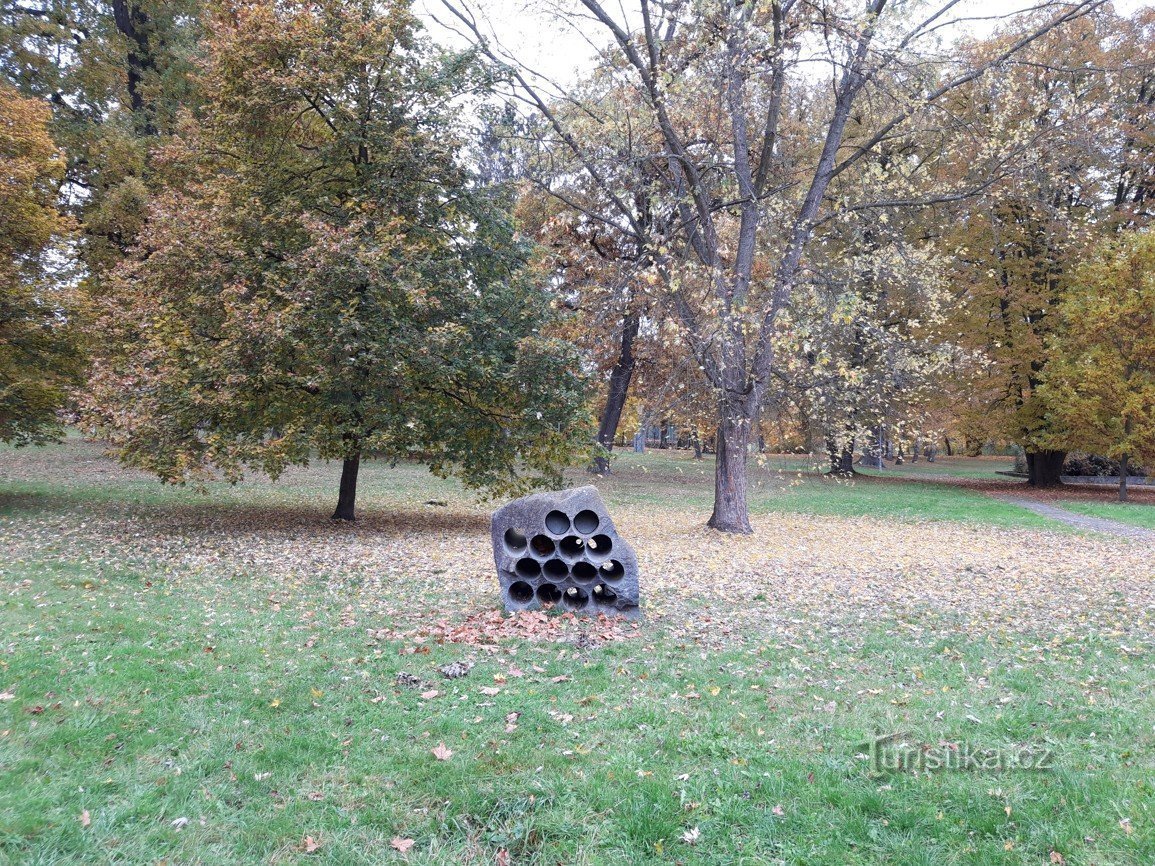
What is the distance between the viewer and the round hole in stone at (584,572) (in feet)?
25.0

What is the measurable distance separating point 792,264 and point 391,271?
7526mm

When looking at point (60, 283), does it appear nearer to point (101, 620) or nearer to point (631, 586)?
point (101, 620)

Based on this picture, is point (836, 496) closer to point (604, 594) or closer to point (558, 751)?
point (604, 594)

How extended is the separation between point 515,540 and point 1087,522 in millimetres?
16450

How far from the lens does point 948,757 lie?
13.4 feet

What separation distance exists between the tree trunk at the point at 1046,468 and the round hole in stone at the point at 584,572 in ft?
89.7

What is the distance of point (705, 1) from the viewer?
11766 millimetres

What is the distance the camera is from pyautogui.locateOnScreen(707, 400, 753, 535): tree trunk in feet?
48.8

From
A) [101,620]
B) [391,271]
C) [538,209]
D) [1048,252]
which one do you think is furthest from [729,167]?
[1048,252]

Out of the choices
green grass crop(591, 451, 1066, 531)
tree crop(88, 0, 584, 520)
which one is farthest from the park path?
tree crop(88, 0, 584, 520)

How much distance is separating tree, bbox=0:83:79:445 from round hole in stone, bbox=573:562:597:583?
11343 millimetres

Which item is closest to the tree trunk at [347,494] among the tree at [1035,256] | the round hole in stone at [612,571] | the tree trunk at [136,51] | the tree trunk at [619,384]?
the round hole in stone at [612,571]

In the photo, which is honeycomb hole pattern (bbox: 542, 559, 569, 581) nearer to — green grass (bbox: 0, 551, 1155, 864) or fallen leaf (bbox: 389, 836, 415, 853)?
green grass (bbox: 0, 551, 1155, 864)

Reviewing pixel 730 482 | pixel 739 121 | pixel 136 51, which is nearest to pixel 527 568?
pixel 730 482
